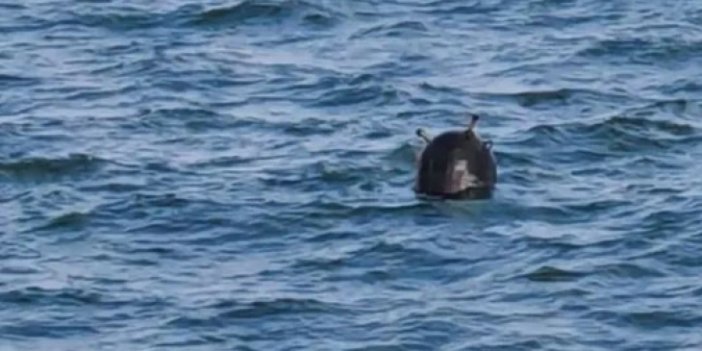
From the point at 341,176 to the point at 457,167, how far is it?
1.83m

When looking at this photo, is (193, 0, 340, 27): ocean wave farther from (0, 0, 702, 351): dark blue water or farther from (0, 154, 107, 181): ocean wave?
(0, 154, 107, 181): ocean wave

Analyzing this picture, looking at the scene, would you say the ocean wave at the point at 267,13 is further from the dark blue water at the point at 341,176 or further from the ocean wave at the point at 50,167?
the ocean wave at the point at 50,167

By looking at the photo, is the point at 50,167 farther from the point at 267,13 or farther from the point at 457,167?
the point at 267,13

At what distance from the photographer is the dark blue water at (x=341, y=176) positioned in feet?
86.1

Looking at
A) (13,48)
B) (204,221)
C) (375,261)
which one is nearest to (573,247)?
(375,261)

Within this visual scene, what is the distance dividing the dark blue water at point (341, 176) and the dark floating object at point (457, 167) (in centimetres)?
24

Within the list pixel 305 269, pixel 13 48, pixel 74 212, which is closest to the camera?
pixel 305 269

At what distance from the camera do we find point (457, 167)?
29828 mm

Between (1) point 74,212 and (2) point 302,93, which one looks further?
(2) point 302,93

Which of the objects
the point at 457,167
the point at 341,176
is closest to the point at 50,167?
the point at 341,176

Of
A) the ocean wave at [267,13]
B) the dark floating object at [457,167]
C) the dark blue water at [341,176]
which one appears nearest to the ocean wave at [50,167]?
the dark blue water at [341,176]

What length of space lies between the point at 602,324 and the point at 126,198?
21.7ft

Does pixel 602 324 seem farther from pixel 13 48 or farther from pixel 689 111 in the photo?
pixel 13 48

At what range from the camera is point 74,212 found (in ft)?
97.6
